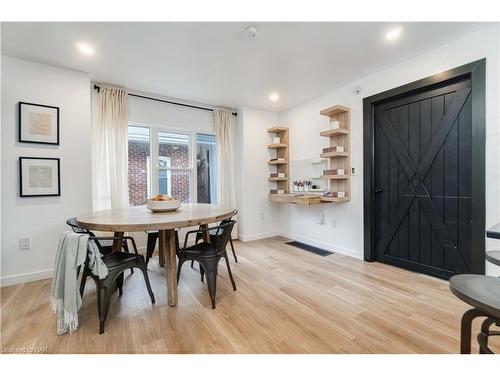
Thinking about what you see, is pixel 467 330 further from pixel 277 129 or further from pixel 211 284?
pixel 277 129

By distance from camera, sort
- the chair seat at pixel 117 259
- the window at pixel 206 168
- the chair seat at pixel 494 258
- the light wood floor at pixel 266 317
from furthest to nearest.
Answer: the window at pixel 206 168, the chair seat at pixel 117 259, the light wood floor at pixel 266 317, the chair seat at pixel 494 258

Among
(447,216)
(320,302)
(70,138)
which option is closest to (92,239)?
(70,138)

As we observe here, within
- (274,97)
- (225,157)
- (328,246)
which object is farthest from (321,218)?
(274,97)

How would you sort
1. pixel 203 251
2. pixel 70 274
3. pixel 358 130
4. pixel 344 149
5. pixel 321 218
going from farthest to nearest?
pixel 321 218 → pixel 344 149 → pixel 358 130 → pixel 203 251 → pixel 70 274

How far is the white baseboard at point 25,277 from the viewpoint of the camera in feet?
7.92

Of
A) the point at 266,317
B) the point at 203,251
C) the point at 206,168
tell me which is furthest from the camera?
the point at 206,168

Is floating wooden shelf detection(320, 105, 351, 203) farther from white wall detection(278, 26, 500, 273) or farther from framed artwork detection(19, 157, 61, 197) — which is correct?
framed artwork detection(19, 157, 61, 197)

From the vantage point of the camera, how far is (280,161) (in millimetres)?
4227

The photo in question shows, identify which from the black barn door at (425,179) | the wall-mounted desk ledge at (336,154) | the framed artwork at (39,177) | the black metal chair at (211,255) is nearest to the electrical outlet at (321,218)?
the black barn door at (425,179)

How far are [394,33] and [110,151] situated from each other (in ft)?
11.7

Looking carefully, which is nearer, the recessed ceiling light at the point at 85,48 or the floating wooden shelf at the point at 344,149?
the recessed ceiling light at the point at 85,48

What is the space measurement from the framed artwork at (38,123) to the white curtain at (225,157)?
2234 mm

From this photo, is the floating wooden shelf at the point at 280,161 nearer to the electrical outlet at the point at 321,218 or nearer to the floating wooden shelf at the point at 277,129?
the floating wooden shelf at the point at 277,129
